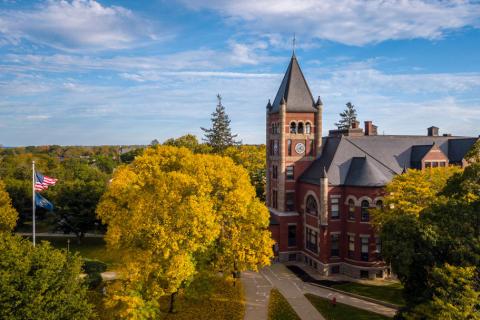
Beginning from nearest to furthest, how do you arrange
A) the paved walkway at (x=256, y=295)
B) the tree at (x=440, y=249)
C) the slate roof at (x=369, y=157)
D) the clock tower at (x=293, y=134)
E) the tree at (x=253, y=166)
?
1. the tree at (x=440, y=249)
2. the paved walkway at (x=256, y=295)
3. the slate roof at (x=369, y=157)
4. the clock tower at (x=293, y=134)
5. the tree at (x=253, y=166)

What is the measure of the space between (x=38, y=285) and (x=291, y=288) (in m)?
24.5

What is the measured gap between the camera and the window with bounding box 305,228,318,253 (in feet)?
144

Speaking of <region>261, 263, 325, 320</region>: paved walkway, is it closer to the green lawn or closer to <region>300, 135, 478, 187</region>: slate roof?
the green lawn

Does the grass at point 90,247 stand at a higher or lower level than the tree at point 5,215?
lower

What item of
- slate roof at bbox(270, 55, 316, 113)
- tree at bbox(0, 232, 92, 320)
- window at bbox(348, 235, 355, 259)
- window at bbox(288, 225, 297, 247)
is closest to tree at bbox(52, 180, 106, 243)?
window at bbox(288, 225, 297, 247)

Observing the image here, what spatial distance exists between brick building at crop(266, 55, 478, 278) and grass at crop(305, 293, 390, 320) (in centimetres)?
837

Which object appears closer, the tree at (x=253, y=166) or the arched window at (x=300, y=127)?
the arched window at (x=300, y=127)

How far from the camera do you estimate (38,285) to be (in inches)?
791

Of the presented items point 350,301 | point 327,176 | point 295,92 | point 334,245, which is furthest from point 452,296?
point 295,92

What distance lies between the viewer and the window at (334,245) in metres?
42.3

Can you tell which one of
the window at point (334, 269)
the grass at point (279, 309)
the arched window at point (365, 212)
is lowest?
the grass at point (279, 309)

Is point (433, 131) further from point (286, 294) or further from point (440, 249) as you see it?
point (440, 249)

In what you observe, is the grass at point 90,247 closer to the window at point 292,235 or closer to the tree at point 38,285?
the window at point 292,235

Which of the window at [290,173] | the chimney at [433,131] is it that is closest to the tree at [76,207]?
the window at [290,173]
